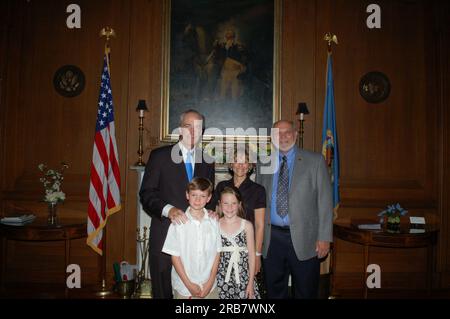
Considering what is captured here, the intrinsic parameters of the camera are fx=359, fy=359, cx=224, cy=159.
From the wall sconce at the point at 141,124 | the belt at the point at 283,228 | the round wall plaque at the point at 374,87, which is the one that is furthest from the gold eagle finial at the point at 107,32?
the round wall plaque at the point at 374,87

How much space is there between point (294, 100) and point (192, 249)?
10.7 feet

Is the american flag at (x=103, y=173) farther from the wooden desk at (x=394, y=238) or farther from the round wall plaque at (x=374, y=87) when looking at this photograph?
the round wall plaque at (x=374, y=87)

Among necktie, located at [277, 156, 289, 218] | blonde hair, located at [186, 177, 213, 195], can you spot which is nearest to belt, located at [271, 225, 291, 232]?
necktie, located at [277, 156, 289, 218]

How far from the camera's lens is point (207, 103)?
17.1 ft

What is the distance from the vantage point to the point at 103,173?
4.62 m

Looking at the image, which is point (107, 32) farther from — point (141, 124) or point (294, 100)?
point (294, 100)

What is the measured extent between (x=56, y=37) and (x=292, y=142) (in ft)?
13.1

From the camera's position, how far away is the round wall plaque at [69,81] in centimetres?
524

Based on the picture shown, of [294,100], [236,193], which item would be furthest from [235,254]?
[294,100]

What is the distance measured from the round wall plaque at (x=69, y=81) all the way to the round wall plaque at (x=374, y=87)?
4.14m

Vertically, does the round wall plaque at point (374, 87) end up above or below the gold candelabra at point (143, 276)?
above

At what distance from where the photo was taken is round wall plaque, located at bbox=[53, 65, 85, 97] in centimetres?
524

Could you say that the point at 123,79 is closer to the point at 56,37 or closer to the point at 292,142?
the point at 56,37

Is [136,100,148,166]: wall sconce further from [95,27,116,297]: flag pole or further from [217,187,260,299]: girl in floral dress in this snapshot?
[217,187,260,299]: girl in floral dress
